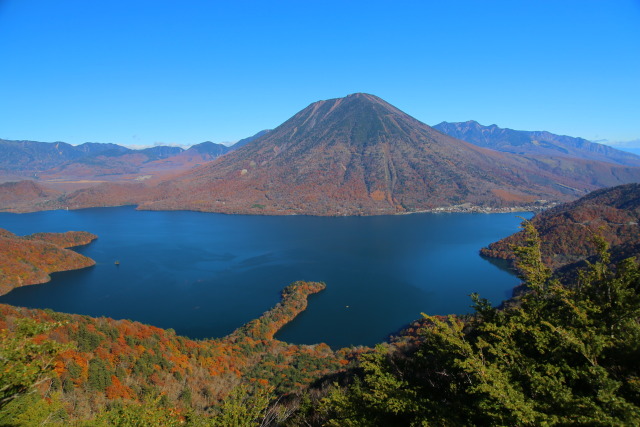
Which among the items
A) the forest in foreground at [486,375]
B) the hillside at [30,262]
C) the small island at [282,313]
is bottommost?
the small island at [282,313]

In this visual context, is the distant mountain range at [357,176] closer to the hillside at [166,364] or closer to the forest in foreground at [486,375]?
the hillside at [166,364]

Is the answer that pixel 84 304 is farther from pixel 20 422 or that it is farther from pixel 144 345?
pixel 20 422

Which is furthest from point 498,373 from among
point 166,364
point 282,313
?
point 282,313

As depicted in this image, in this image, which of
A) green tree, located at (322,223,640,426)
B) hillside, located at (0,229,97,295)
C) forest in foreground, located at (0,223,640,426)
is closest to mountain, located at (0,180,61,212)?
hillside, located at (0,229,97,295)

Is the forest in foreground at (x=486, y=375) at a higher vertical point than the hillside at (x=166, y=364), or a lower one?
higher

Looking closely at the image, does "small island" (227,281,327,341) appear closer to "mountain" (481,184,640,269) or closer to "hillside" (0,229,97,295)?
"mountain" (481,184,640,269)

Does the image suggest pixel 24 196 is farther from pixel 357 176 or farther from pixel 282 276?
pixel 282 276

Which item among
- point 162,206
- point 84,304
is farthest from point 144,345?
point 162,206

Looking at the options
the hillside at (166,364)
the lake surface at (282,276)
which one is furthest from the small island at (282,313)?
the lake surface at (282,276)
